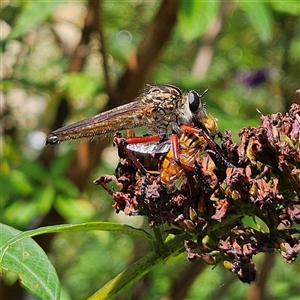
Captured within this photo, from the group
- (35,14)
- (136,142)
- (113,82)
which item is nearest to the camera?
(136,142)

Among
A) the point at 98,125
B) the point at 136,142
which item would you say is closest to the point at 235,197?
the point at 136,142

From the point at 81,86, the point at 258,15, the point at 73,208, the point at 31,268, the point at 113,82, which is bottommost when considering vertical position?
the point at 73,208

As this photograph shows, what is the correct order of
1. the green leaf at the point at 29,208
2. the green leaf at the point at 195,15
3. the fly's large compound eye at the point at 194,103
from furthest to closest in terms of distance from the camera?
the green leaf at the point at 29,208 → the green leaf at the point at 195,15 → the fly's large compound eye at the point at 194,103

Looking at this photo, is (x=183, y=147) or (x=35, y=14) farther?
(x=35, y=14)

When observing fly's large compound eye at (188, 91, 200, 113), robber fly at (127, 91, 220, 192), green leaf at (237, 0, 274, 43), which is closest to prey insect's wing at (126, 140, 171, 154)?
robber fly at (127, 91, 220, 192)


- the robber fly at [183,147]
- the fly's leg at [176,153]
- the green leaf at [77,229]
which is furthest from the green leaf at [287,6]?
the green leaf at [77,229]

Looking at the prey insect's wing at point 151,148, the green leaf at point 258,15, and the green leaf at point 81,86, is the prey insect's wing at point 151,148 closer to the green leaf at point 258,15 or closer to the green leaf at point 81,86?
the green leaf at point 258,15

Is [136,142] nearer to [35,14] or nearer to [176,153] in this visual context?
[176,153]
